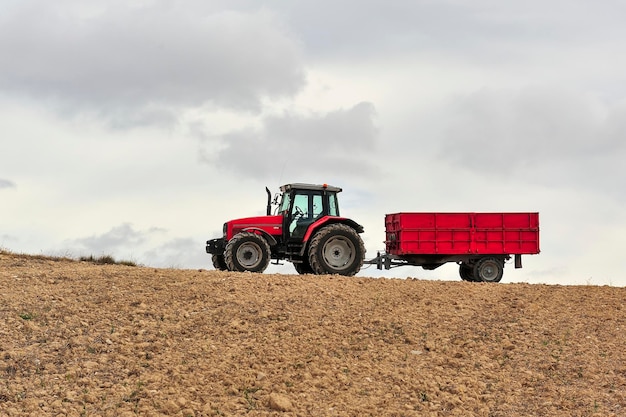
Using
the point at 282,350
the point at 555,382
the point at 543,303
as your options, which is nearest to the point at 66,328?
the point at 282,350

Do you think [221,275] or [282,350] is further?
[221,275]

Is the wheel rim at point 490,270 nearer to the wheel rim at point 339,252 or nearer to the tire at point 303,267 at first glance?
the wheel rim at point 339,252

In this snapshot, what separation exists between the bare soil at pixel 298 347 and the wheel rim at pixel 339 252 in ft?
6.57

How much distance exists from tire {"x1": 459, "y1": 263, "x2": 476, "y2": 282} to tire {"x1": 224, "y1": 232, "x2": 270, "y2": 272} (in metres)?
6.64

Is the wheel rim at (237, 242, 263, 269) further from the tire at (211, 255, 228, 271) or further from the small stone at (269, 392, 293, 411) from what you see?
the small stone at (269, 392, 293, 411)

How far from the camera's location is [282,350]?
11703 mm

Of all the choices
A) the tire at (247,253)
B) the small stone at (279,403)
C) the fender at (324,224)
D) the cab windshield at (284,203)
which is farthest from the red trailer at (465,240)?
the small stone at (279,403)

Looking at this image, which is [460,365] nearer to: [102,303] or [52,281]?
[102,303]

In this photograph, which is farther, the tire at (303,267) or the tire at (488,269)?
the tire at (488,269)

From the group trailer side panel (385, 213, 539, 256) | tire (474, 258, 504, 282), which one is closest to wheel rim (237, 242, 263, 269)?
trailer side panel (385, 213, 539, 256)

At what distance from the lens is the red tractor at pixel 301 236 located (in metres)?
17.9

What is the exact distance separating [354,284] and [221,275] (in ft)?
9.67

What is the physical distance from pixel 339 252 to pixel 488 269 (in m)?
5.15

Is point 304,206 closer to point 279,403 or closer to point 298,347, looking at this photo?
point 298,347
